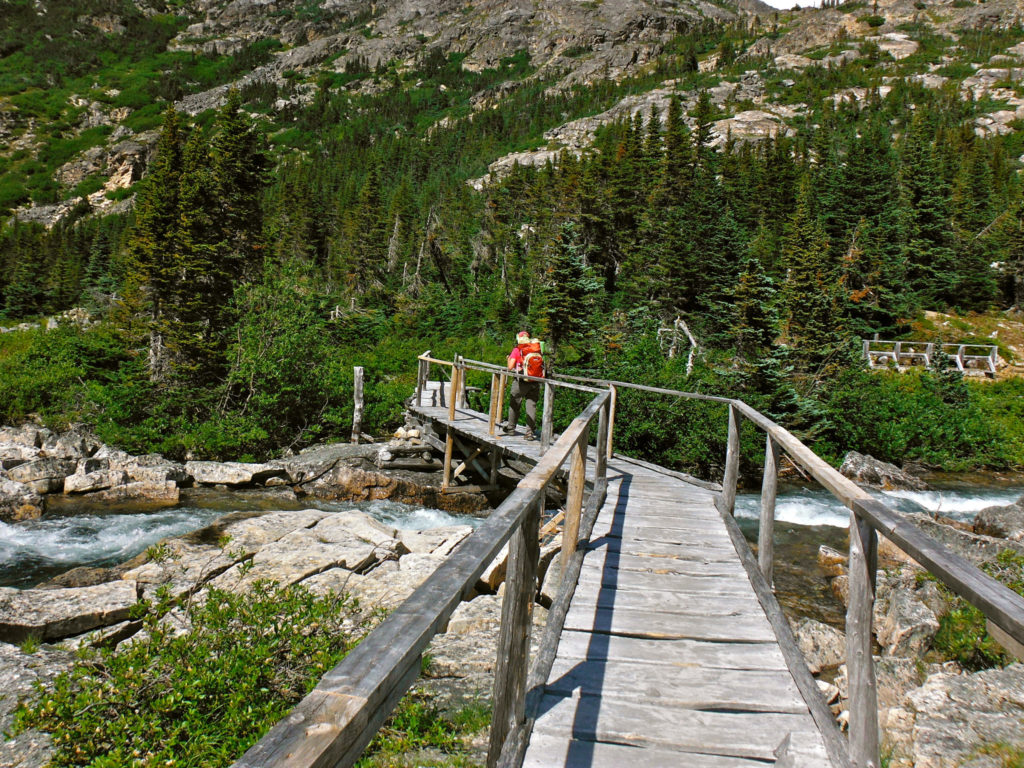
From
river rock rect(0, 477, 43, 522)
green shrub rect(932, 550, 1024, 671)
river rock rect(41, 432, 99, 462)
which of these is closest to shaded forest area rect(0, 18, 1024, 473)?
river rock rect(41, 432, 99, 462)

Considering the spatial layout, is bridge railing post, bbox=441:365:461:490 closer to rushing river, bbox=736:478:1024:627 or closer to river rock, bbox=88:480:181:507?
river rock, bbox=88:480:181:507

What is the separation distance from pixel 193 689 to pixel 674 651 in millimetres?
3504

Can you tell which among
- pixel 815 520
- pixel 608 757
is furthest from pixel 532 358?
pixel 608 757

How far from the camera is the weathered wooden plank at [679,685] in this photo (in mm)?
2961

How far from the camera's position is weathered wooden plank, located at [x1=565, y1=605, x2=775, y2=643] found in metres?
3.71

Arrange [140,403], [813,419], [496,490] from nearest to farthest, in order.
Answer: [496,490] → [140,403] → [813,419]

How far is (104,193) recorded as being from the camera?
98.5m

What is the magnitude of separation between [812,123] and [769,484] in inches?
3568

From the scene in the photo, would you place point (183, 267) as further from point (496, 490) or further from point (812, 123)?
point (812, 123)

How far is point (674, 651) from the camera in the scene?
3521mm

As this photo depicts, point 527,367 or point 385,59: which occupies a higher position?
point 385,59

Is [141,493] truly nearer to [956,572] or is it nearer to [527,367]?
[527,367]

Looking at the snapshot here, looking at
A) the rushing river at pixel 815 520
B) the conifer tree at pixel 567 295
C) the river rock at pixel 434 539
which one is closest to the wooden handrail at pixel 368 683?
the rushing river at pixel 815 520

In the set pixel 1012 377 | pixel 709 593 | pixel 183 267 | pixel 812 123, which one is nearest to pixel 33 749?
pixel 709 593
